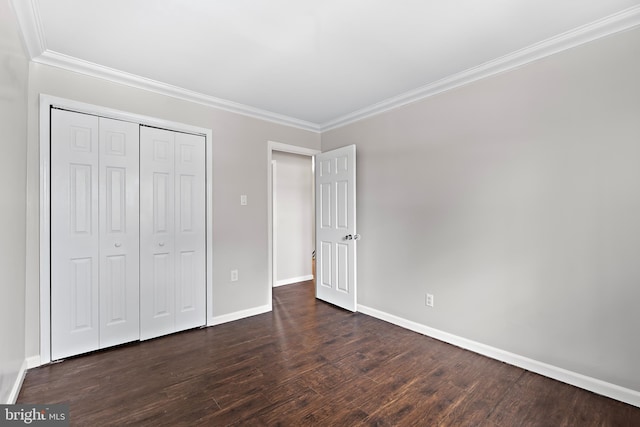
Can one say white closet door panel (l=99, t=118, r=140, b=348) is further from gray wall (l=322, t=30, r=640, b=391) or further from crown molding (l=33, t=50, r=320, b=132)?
gray wall (l=322, t=30, r=640, b=391)

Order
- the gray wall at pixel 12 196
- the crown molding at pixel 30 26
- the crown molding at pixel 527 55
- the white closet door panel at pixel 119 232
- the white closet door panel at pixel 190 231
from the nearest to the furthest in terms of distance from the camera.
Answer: the gray wall at pixel 12 196
the crown molding at pixel 30 26
the crown molding at pixel 527 55
the white closet door panel at pixel 119 232
the white closet door panel at pixel 190 231

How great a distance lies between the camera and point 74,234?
8.02ft

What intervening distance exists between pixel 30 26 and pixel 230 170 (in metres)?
1.84

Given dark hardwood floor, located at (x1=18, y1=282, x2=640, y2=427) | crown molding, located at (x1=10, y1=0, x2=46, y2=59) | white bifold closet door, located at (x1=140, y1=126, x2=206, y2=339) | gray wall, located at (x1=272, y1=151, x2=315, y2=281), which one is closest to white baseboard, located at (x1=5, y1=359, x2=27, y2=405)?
dark hardwood floor, located at (x1=18, y1=282, x2=640, y2=427)

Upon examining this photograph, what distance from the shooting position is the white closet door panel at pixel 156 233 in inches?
110

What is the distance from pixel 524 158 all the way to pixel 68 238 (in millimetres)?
3818

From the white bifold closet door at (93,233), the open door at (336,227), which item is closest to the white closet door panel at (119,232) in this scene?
the white bifold closet door at (93,233)

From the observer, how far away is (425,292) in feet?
9.65

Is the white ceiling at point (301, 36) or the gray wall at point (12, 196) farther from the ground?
the white ceiling at point (301, 36)

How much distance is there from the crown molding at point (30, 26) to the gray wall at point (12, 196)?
5 cm

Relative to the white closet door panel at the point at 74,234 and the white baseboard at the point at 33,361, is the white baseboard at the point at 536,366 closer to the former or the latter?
the white closet door panel at the point at 74,234

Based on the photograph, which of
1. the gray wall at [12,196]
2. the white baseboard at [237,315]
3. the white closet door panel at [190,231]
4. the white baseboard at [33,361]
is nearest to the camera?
the gray wall at [12,196]

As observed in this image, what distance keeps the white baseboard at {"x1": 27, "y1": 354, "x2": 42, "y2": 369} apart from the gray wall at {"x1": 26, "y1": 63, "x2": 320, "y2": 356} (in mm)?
1415

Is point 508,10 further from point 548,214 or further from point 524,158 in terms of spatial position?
point 548,214
